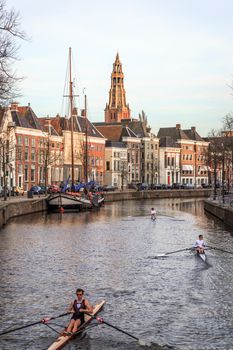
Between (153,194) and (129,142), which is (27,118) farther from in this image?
(129,142)

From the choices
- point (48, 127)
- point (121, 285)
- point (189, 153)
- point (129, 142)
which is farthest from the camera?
point (189, 153)

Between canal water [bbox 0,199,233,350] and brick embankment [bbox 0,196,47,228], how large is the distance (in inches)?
144

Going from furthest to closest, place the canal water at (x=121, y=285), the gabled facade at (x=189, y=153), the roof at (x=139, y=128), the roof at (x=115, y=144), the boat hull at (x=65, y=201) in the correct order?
1. the gabled facade at (x=189, y=153)
2. the roof at (x=139, y=128)
3. the roof at (x=115, y=144)
4. the boat hull at (x=65, y=201)
5. the canal water at (x=121, y=285)

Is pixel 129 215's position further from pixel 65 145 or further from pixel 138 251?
pixel 65 145

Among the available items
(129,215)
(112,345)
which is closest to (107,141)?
(129,215)

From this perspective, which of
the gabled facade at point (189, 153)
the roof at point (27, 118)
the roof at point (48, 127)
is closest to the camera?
the roof at point (27, 118)

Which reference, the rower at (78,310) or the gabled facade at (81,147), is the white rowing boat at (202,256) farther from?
the gabled facade at (81,147)

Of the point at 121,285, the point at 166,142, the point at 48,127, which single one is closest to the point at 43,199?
the point at 48,127

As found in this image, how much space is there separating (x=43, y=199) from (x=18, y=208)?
1080 centimetres

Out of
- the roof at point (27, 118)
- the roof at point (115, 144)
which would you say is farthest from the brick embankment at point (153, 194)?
the roof at point (115, 144)

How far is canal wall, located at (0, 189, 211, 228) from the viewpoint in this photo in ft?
199

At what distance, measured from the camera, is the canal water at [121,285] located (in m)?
21.4

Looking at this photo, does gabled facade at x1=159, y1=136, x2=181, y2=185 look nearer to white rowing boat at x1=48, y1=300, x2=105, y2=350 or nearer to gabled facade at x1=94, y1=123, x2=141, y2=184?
gabled facade at x1=94, y1=123, x2=141, y2=184

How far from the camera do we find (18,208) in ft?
216
